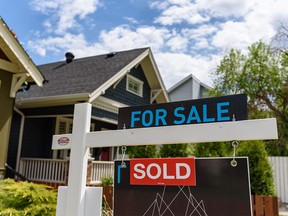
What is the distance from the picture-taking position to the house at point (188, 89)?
26.2m

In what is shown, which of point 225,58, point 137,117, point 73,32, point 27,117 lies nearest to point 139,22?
point 73,32

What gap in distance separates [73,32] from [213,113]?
13199mm

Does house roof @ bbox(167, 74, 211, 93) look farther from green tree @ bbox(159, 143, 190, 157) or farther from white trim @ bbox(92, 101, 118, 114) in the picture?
green tree @ bbox(159, 143, 190, 157)

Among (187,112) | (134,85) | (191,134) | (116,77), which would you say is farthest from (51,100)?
(191,134)

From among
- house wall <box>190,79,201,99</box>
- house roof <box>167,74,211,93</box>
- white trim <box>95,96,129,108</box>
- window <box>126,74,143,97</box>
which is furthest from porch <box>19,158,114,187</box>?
house roof <box>167,74,211,93</box>

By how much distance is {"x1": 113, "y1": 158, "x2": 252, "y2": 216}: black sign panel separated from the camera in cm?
170

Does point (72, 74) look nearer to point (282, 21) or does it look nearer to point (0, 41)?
point (0, 41)

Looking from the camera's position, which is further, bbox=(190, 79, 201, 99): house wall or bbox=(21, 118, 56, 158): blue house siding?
bbox=(190, 79, 201, 99): house wall

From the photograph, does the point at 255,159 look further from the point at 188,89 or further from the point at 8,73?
the point at 188,89

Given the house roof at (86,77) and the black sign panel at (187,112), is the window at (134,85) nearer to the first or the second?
the house roof at (86,77)

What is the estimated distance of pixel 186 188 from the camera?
1.84 m

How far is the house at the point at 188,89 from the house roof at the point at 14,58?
63.1 ft

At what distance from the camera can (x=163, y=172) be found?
192cm

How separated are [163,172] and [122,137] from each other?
0.43 meters
